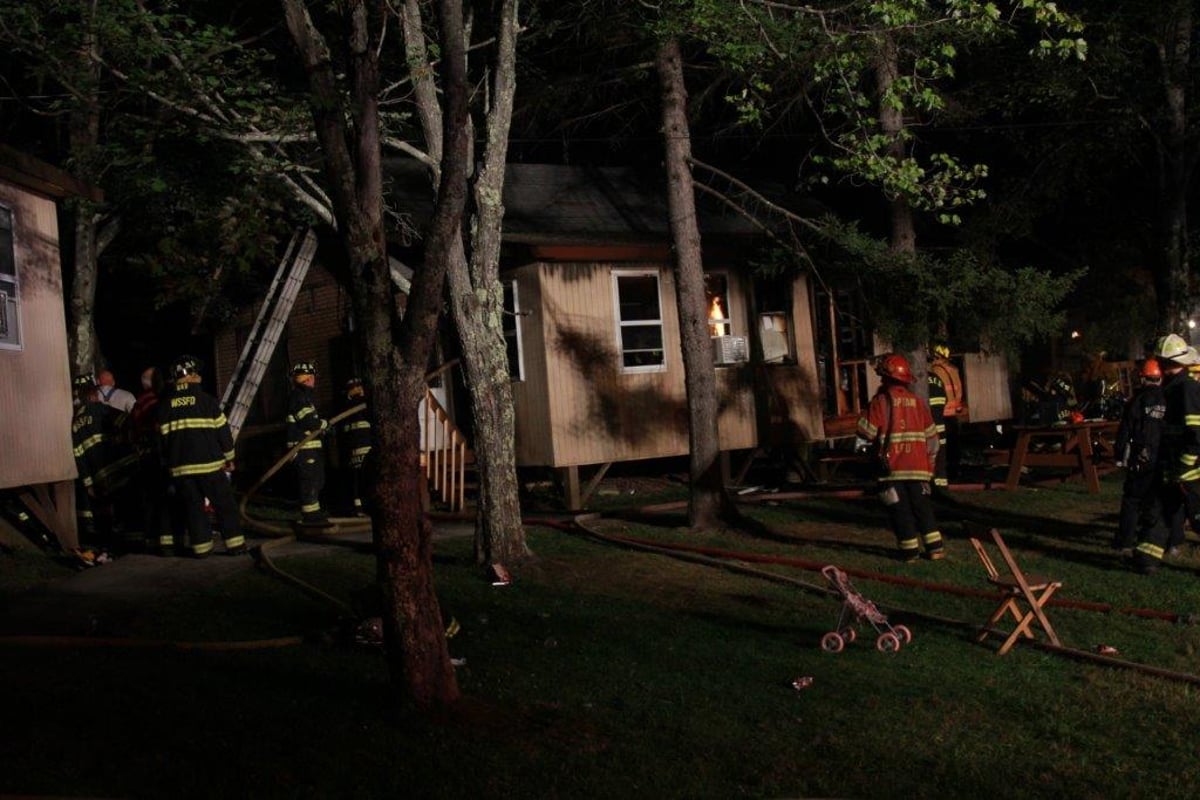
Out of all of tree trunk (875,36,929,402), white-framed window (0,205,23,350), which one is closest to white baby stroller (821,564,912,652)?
tree trunk (875,36,929,402)

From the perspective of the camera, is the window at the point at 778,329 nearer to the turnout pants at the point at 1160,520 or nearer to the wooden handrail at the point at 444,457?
the wooden handrail at the point at 444,457

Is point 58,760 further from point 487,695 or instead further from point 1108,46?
point 1108,46

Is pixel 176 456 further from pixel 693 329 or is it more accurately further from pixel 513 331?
pixel 513 331

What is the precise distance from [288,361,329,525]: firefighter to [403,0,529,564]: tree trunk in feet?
12.4

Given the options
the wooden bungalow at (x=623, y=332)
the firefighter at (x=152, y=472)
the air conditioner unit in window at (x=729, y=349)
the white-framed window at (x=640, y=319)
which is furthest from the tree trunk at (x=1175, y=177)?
the firefighter at (x=152, y=472)

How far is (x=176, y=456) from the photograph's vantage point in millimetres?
11906

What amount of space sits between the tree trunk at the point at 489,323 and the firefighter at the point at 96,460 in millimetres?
5080

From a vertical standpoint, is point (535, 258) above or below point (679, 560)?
above

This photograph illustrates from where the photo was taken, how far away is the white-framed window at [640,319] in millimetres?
17406

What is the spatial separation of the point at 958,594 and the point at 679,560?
9.30 feet

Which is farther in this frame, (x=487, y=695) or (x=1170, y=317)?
(x=1170, y=317)

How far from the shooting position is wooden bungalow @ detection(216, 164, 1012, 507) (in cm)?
1653

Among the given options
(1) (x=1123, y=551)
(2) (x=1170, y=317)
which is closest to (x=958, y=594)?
(1) (x=1123, y=551)

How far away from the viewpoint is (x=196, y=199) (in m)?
13.7
